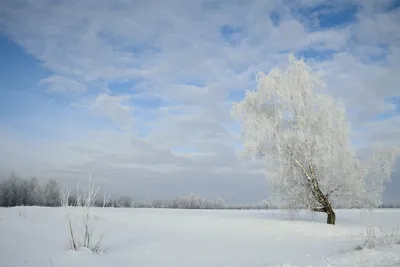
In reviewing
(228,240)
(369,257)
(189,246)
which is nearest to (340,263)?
(369,257)

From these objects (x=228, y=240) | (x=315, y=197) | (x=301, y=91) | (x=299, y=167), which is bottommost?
(x=228, y=240)

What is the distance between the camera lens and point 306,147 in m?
21.3

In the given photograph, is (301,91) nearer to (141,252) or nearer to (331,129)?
(331,129)

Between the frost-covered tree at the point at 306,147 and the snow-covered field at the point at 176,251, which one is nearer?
the snow-covered field at the point at 176,251

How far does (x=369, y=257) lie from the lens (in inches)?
303

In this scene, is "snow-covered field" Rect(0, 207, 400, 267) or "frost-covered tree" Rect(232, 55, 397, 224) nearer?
"snow-covered field" Rect(0, 207, 400, 267)

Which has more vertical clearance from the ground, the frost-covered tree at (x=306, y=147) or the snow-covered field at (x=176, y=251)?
the frost-covered tree at (x=306, y=147)

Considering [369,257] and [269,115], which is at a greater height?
[269,115]

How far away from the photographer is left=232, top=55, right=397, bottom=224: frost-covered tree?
2067cm

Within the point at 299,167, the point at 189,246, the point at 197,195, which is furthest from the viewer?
the point at 197,195

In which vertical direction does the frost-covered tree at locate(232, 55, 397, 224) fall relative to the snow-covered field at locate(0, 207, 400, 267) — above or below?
above

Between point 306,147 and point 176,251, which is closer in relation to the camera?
point 176,251

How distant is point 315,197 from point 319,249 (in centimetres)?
1069

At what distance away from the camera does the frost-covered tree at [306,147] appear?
2067 centimetres
